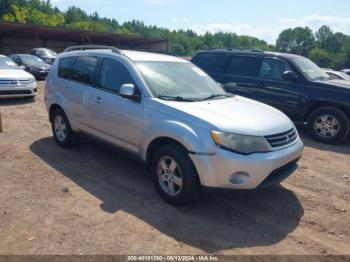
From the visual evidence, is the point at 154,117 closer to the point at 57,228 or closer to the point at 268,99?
the point at 57,228

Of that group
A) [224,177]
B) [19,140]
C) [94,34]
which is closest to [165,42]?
[94,34]

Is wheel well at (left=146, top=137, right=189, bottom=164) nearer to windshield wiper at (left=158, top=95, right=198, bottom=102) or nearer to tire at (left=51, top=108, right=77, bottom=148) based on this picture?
windshield wiper at (left=158, top=95, right=198, bottom=102)

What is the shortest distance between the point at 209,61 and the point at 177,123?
215 inches

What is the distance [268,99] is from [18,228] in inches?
239

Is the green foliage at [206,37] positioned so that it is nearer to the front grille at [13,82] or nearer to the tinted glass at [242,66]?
the front grille at [13,82]

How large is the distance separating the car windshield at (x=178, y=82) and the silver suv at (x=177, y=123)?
2 cm

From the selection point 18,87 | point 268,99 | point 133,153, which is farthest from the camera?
point 18,87

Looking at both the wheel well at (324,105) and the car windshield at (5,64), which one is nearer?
the wheel well at (324,105)

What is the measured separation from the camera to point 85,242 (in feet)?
10.8

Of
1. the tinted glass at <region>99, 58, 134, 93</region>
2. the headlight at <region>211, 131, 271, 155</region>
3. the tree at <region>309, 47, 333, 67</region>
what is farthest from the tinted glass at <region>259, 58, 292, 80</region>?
the tree at <region>309, 47, 333, 67</region>

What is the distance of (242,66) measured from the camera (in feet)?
27.2

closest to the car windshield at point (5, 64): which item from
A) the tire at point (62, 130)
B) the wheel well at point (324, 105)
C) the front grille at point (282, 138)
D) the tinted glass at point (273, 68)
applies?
the tire at point (62, 130)

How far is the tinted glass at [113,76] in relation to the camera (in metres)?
4.62

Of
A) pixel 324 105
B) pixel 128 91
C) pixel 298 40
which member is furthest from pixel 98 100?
pixel 298 40
